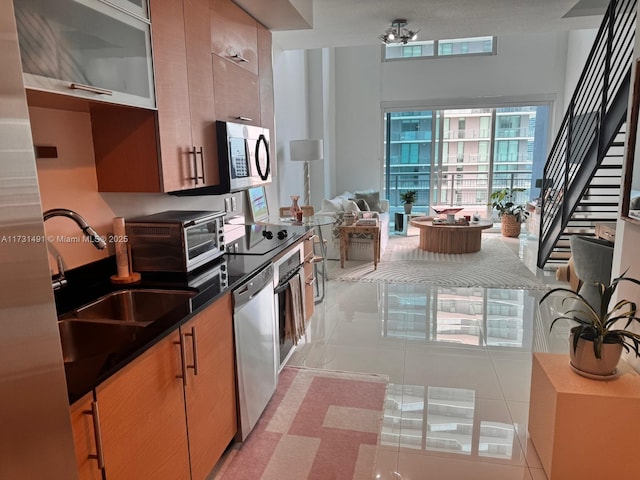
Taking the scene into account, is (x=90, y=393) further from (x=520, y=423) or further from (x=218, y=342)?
(x=520, y=423)

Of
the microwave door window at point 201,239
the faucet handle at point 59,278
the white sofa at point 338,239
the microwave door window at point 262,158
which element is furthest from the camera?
the white sofa at point 338,239

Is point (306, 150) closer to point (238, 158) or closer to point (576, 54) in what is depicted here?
point (238, 158)

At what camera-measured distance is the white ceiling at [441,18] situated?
378cm

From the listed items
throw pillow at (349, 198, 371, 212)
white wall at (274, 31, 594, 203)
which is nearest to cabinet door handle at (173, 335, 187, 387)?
white wall at (274, 31, 594, 203)

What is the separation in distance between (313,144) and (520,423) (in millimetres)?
4244

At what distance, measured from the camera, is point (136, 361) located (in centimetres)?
137

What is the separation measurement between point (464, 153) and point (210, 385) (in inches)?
320

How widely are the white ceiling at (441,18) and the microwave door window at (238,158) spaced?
3.52 ft

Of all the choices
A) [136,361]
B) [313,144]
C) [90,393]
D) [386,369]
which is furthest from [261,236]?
[313,144]

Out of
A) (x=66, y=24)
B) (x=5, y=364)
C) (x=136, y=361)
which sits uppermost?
(x=66, y=24)

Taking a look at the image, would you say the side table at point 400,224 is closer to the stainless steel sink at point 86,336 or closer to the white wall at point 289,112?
the white wall at point 289,112

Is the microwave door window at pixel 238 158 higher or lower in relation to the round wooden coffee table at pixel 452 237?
higher

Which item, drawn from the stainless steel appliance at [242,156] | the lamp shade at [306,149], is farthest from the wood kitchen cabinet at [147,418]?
the lamp shade at [306,149]

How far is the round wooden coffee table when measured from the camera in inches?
256
